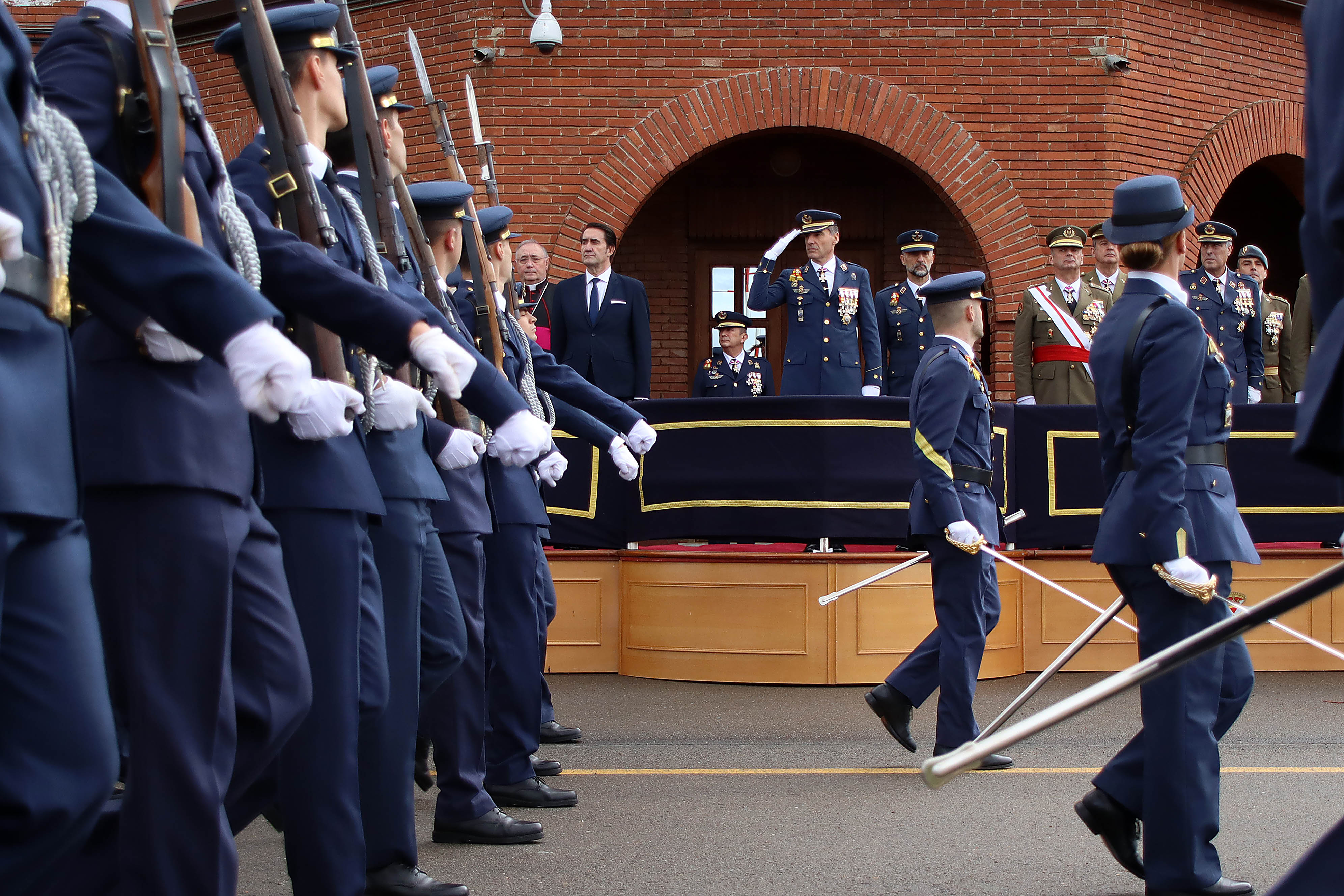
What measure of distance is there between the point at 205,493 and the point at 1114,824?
2599 mm

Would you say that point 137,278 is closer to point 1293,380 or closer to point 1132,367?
point 1132,367

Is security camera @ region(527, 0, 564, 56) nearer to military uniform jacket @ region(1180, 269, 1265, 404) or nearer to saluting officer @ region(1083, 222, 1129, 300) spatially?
saluting officer @ region(1083, 222, 1129, 300)

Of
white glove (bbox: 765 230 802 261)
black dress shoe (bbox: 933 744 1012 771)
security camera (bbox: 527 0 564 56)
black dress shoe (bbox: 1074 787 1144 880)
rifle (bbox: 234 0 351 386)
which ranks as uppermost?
security camera (bbox: 527 0 564 56)

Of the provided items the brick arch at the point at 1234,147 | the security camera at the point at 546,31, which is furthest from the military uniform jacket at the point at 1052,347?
the security camera at the point at 546,31

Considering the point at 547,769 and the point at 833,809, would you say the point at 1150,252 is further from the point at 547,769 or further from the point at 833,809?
the point at 547,769

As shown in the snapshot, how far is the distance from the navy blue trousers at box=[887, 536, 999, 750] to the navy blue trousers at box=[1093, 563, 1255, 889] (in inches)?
69.8

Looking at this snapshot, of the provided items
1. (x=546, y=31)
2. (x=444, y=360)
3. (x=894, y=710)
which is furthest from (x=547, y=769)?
(x=546, y=31)

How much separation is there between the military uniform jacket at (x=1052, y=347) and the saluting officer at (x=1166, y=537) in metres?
6.73

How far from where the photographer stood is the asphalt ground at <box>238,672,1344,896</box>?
407 centimetres

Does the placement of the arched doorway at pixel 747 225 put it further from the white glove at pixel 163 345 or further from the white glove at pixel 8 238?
the white glove at pixel 8 238

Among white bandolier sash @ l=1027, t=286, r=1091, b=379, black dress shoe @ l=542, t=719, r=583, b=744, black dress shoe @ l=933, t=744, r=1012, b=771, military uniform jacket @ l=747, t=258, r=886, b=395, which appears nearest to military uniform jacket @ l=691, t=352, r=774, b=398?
military uniform jacket @ l=747, t=258, r=886, b=395

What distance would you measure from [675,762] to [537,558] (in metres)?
1.06

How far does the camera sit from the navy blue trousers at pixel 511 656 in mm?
5031

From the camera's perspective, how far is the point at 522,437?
344cm
